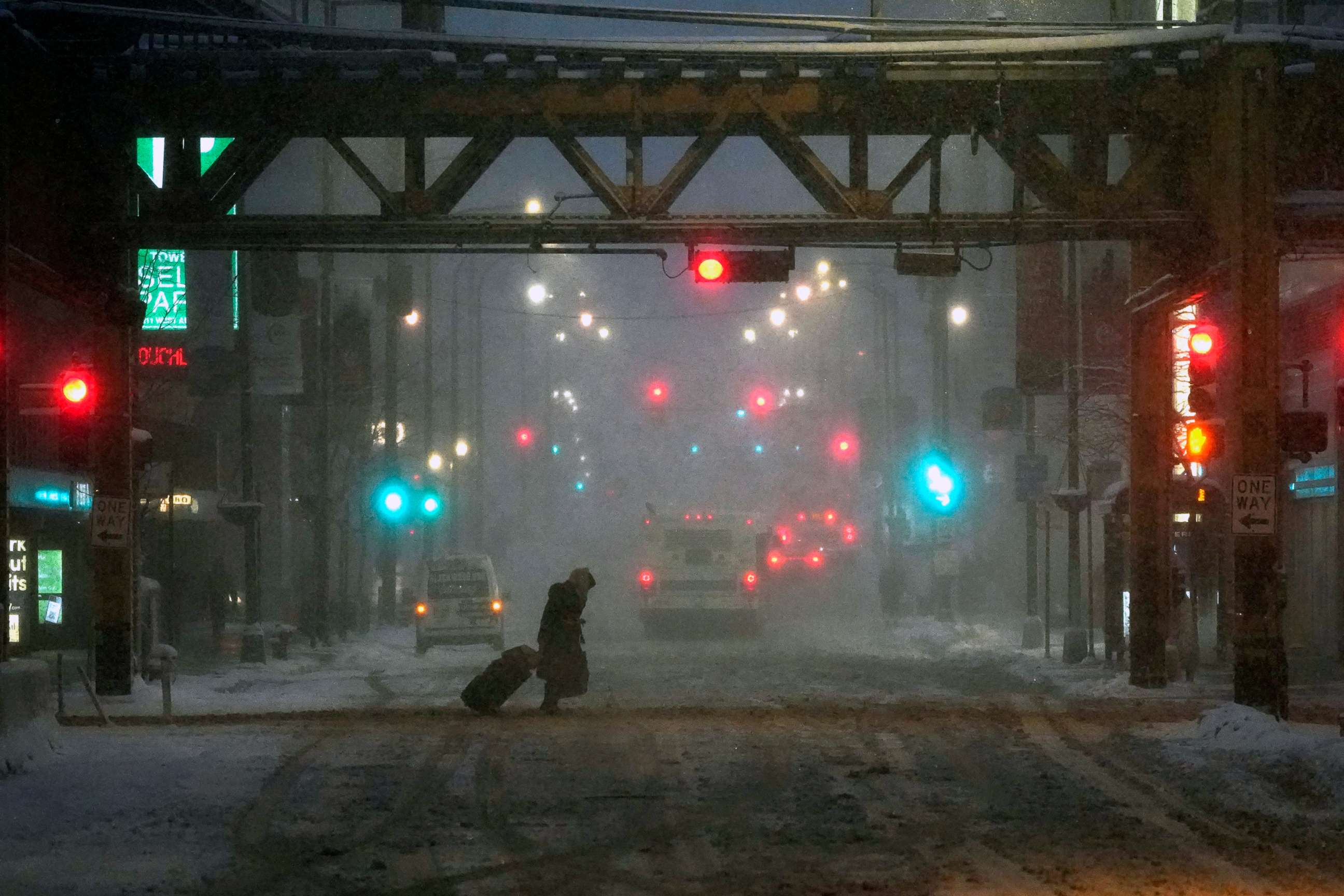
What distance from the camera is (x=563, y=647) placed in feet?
67.6

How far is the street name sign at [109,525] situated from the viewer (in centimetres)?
2155

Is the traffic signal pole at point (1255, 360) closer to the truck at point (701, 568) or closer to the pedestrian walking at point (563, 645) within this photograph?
the pedestrian walking at point (563, 645)

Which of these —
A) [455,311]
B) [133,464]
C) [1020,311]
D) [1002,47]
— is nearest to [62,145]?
[133,464]

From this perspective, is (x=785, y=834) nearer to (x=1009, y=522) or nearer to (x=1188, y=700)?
(x=1188, y=700)

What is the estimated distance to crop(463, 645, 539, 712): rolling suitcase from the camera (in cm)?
1991

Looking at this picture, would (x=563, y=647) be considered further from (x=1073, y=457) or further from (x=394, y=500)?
(x=394, y=500)

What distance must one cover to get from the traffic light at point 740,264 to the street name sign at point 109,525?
26.9ft

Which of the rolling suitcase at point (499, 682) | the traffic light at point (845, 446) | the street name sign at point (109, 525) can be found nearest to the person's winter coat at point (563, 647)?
the rolling suitcase at point (499, 682)

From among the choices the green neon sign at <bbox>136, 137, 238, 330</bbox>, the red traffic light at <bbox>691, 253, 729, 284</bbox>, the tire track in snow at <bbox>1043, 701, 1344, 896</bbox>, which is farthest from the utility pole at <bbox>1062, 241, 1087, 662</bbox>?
the green neon sign at <bbox>136, 137, 238, 330</bbox>

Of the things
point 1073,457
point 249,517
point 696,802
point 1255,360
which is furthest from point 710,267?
point 249,517

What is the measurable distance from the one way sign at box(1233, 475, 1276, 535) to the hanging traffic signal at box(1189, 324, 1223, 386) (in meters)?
3.83

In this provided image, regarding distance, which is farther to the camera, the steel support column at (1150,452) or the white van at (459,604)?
the white van at (459,604)

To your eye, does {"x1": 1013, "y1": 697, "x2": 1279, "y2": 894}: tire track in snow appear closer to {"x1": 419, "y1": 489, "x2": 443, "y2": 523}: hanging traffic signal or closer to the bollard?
the bollard

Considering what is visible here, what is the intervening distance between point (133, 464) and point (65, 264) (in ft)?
9.51
